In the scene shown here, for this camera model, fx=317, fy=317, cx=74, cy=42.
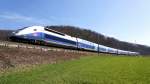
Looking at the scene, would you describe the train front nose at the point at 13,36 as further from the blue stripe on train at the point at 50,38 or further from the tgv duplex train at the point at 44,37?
the blue stripe on train at the point at 50,38

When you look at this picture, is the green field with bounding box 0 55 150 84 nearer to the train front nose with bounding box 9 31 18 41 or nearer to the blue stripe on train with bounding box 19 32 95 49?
the train front nose with bounding box 9 31 18 41

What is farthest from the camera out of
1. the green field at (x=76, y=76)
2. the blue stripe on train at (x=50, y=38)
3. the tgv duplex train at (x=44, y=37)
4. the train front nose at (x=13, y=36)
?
the blue stripe on train at (x=50, y=38)

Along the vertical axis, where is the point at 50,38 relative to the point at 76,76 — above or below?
above

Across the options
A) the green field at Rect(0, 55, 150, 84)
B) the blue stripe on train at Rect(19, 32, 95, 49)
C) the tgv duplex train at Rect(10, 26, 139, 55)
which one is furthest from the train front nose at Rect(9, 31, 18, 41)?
the green field at Rect(0, 55, 150, 84)

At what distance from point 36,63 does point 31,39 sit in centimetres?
1690

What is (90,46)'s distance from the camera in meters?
75.6

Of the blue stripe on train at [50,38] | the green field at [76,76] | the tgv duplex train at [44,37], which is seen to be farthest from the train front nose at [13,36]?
the green field at [76,76]

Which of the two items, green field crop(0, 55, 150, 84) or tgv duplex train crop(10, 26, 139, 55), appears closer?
green field crop(0, 55, 150, 84)

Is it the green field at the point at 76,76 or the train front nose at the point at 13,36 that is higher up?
the train front nose at the point at 13,36

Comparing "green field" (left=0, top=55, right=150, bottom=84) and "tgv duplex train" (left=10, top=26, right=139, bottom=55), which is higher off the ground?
"tgv duplex train" (left=10, top=26, right=139, bottom=55)

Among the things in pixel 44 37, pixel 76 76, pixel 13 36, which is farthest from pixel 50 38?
pixel 76 76

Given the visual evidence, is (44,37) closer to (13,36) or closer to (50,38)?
(50,38)

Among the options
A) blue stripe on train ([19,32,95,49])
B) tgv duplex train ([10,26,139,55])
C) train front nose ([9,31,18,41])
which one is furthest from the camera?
blue stripe on train ([19,32,95,49])

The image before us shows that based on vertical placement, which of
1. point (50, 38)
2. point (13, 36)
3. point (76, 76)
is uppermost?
point (50, 38)
